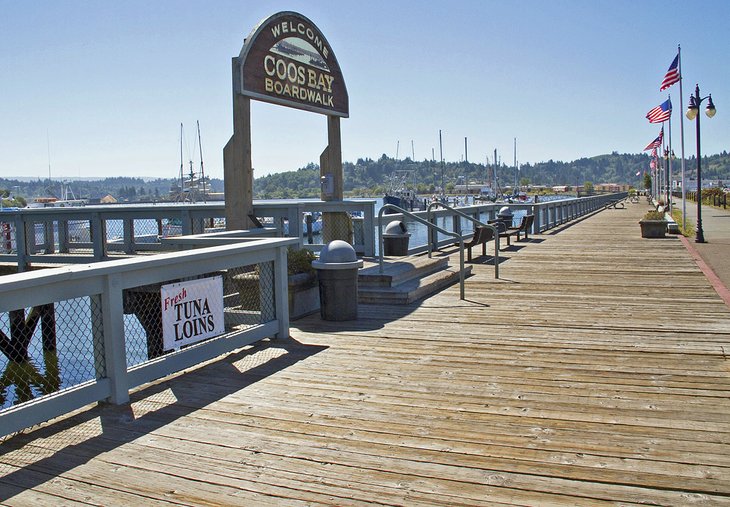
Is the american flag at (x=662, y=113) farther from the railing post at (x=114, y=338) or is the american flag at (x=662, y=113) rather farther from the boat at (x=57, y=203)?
the boat at (x=57, y=203)

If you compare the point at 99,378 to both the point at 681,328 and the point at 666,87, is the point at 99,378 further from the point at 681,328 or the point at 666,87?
the point at 666,87

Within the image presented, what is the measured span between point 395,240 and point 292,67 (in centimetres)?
366

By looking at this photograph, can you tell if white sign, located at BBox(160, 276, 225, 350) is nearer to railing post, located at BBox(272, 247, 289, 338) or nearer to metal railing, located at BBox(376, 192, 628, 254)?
railing post, located at BBox(272, 247, 289, 338)

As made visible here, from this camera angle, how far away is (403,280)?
34.0 ft

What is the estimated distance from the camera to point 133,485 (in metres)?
3.75

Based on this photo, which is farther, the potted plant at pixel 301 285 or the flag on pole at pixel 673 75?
the flag on pole at pixel 673 75

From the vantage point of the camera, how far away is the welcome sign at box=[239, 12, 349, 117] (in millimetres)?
10344

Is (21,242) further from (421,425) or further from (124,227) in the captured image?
(421,425)

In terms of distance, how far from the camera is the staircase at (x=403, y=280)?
9.55 meters

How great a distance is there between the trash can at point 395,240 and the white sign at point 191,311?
7063mm

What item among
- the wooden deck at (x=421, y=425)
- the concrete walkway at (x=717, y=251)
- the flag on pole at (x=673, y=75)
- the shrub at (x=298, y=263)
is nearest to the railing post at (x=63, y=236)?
the shrub at (x=298, y=263)

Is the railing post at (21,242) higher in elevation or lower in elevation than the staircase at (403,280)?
higher

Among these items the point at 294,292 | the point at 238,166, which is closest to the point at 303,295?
the point at 294,292

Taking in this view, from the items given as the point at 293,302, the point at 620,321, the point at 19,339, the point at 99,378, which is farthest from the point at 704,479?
the point at 19,339
